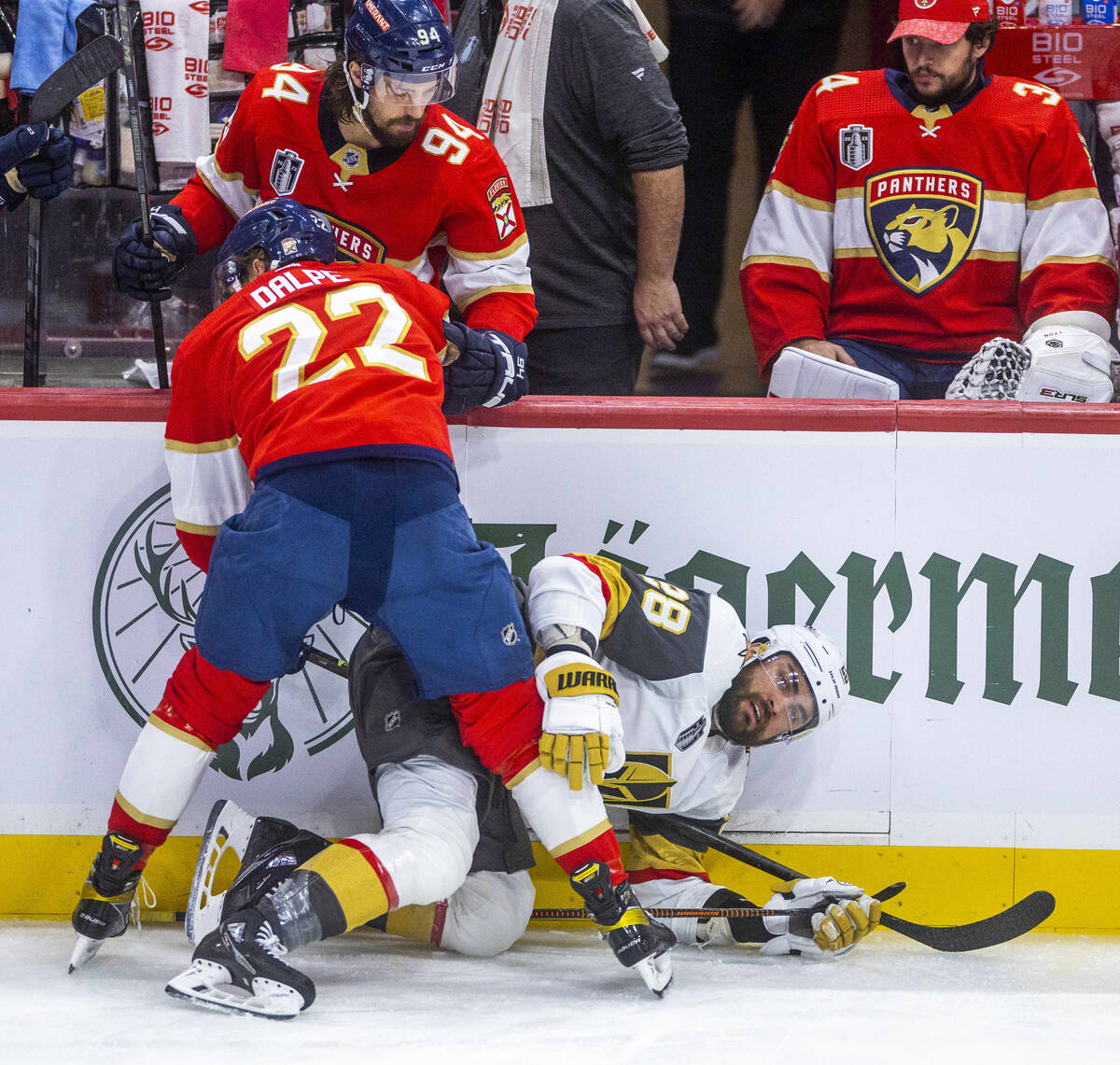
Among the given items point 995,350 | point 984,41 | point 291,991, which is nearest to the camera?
point 291,991

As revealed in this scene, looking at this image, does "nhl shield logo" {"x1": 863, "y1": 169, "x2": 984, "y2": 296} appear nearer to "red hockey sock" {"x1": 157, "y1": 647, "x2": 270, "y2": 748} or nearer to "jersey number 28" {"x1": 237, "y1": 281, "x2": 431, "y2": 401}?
"jersey number 28" {"x1": 237, "y1": 281, "x2": 431, "y2": 401}

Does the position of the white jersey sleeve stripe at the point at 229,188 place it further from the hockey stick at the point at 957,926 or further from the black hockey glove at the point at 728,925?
the black hockey glove at the point at 728,925

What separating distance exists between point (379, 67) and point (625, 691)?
1159mm

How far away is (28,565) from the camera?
8.22 ft

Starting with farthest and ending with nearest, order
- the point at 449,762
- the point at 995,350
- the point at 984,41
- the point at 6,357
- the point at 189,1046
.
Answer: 1. the point at 6,357
2. the point at 984,41
3. the point at 995,350
4. the point at 449,762
5. the point at 189,1046

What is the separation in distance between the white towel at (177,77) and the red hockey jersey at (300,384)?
1.26 metres

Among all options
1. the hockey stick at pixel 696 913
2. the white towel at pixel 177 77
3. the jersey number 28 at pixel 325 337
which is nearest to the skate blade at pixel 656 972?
the hockey stick at pixel 696 913

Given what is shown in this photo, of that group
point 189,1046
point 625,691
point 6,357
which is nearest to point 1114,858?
point 625,691

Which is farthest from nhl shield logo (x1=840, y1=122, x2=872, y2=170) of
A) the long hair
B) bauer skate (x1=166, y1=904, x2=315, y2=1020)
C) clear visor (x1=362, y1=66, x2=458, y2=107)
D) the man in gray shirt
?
bauer skate (x1=166, y1=904, x2=315, y2=1020)

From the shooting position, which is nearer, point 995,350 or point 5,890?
point 5,890

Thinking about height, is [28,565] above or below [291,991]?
above

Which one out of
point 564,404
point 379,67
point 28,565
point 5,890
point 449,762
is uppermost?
point 379,67

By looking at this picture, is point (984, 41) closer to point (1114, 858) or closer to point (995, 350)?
point (995, 350)

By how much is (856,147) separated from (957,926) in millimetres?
1622
